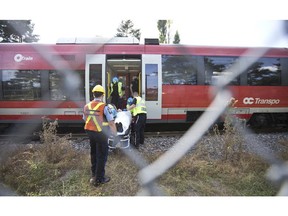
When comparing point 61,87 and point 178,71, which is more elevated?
point 178,71

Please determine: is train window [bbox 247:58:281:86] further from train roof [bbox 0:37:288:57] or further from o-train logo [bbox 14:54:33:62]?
o-train logo [bbox 14:54:33:62]

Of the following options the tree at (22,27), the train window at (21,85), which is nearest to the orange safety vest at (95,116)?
the tree at (22,27)

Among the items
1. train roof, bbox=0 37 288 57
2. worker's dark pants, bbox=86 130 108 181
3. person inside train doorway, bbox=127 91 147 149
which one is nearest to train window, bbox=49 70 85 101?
train roof, bbox=0 37 288 57

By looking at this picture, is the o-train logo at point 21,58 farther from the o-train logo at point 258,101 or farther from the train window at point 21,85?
the o-train logo at point 258,101

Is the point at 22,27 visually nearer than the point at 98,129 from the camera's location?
Yes

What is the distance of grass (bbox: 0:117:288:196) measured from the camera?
3.18 metres

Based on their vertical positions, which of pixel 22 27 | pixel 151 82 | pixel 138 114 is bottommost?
pixel 138 114

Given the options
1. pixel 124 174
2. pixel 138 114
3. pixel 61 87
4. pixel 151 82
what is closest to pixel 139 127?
pixel 138 114

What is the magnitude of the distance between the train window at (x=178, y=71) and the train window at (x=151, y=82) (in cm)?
24

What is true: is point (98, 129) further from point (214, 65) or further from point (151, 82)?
point (214, 65)

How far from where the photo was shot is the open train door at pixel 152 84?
7145 millimetres

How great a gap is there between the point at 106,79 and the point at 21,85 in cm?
256

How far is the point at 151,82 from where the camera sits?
7211 millimetres

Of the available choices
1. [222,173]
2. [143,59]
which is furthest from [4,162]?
[143,59]
